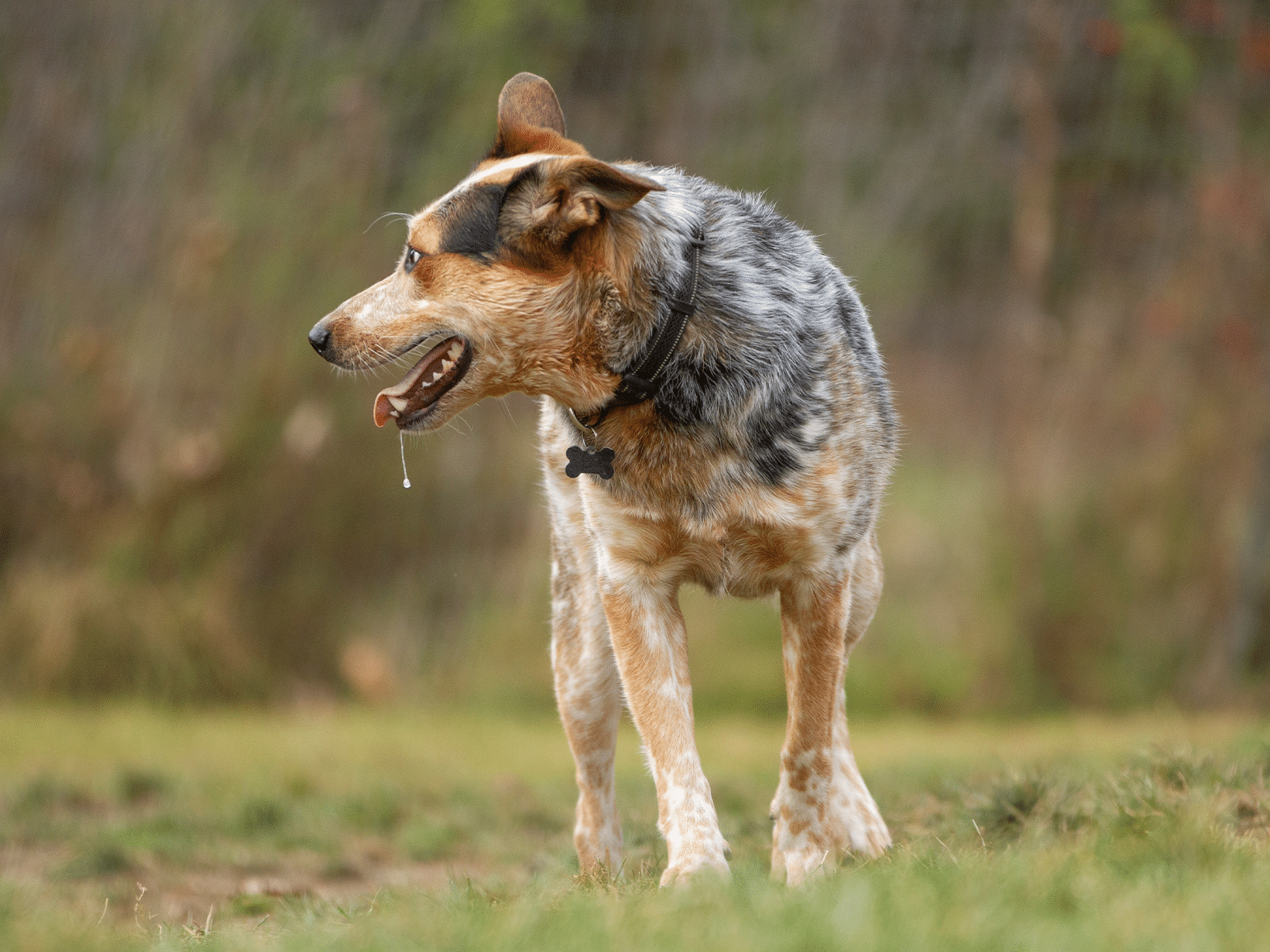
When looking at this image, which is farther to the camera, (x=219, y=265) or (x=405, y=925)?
(x=219, y=265)

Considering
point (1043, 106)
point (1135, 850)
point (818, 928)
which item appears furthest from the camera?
point (1043, 106)

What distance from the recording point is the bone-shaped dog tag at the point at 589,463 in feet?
12.0

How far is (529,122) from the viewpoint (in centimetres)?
430

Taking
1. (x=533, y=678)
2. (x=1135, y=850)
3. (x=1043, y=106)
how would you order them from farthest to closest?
(x=1043, y=106) → (x=533, y=678) → (x=1135, y=850)

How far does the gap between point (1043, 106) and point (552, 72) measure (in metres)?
2.91

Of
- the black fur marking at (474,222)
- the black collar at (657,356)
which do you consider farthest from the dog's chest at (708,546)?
the black fur marking at (474,222)

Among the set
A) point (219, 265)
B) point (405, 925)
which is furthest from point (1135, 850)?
point (219, 265)

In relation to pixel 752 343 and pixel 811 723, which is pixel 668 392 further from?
pixel 811 723

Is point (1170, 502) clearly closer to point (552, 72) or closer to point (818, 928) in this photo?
point (552, 72)

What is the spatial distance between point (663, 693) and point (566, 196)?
1325mm

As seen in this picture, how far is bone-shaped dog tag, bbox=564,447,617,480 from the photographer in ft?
12.0

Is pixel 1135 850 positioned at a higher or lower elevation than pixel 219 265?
lower

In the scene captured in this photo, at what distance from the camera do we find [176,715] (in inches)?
280

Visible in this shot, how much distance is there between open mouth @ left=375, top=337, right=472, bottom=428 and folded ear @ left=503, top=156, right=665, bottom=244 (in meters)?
0.37
